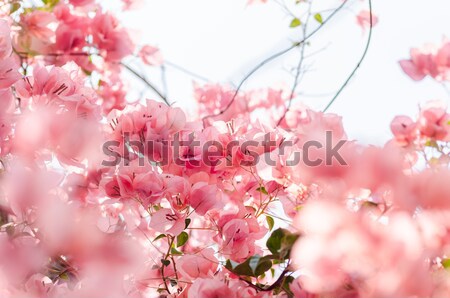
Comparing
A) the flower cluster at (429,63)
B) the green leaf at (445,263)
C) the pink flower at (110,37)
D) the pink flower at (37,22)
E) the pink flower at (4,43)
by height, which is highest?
the pink flower at (4,43)

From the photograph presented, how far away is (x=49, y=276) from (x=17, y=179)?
0.19 meters

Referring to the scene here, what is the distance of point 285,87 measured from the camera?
2197 millimetres

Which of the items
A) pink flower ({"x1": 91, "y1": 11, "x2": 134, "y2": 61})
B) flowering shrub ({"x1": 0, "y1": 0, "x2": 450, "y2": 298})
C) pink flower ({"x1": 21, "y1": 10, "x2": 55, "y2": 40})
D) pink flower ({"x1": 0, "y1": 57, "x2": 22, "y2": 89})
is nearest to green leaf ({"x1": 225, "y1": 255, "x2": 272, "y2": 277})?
flowering shrub ({"x1": 0, "y1": 0, "x2": 450, "y2": 298})

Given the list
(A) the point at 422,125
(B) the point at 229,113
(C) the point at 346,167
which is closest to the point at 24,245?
(C) the point at 346,167

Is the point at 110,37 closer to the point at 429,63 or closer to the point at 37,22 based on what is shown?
Answer: the point at 37,22

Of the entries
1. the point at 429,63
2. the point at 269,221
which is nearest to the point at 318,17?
the point at 429,63

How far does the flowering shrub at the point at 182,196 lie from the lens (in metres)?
0.57

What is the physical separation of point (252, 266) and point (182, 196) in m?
0.18

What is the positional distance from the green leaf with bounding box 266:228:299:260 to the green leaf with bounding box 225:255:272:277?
0.02 metres

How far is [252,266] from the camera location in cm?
74

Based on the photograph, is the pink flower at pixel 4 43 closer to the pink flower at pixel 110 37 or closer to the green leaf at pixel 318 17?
the pink flower at pixel 110 37

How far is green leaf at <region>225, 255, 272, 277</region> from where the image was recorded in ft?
2.42

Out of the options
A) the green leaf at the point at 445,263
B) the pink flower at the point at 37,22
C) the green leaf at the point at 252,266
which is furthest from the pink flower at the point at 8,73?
the pink flower at the point at 37,22

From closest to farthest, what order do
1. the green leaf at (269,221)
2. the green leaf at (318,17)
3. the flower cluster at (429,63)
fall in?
the green leaf at (269,221) < the flower cluster at (429,63) < the green leaf at (318,17)
